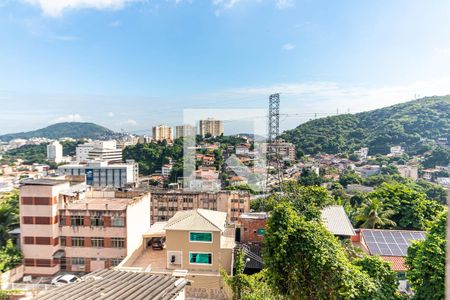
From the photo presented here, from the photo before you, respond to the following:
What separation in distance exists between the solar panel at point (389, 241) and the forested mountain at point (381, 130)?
26.9 meters

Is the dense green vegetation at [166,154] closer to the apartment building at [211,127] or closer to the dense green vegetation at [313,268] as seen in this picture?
the apartment building at [211,127]

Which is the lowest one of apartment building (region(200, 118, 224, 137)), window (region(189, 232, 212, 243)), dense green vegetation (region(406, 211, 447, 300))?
window (region(189, 232, 212, 243))

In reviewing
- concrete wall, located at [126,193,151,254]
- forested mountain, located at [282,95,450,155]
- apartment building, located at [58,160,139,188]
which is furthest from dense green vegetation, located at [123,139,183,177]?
concrete wall, located at [126,193,151,254]

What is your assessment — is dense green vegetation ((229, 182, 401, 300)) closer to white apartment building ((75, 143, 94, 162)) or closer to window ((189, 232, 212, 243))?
window ((189, 232, 212, 243))

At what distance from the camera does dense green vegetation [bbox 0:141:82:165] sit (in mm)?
59638

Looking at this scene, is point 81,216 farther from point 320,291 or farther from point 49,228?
point 320,291

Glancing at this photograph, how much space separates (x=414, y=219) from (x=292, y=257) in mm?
8083

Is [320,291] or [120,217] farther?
[120,217]


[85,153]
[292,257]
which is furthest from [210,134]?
[85,153]

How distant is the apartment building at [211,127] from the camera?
20.9 m

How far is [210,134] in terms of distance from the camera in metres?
24.4

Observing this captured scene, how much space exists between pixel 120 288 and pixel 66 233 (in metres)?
5.47

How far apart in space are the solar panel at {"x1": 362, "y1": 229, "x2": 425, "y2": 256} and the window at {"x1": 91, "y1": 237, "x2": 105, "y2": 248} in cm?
737

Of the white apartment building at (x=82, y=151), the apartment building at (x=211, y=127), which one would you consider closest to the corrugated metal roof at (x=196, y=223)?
the apartment building at (x=211, y=127)
